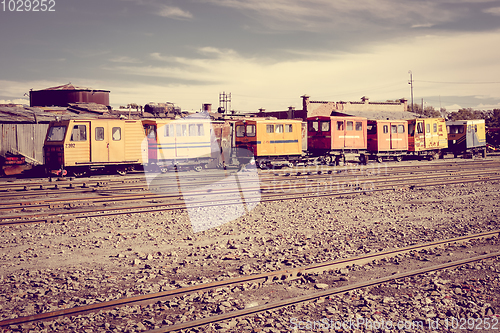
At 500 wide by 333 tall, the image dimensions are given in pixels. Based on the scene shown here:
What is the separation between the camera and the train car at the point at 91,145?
61.7 ft

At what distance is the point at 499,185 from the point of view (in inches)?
637

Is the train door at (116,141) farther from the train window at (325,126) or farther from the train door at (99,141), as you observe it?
the train window at (325,126)

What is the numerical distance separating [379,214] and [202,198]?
18.4 feet

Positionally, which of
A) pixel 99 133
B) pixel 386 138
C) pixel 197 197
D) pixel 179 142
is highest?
pixel 99 133

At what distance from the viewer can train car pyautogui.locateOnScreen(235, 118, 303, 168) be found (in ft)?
74.2

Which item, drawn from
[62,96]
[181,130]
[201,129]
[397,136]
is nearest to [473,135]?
[397,136]

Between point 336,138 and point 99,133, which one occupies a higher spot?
point 99,133

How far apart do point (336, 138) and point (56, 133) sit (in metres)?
16.0

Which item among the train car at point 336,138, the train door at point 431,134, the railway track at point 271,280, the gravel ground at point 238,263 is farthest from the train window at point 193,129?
the train door at point 431,134

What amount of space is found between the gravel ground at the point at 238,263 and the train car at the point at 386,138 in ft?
52.2

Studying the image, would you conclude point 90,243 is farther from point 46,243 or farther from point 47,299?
point 47,299

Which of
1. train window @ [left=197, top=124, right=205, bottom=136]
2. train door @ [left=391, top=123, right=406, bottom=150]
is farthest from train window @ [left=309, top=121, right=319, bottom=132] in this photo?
train window @ [left=197, top=124, right=205, bottom=136]

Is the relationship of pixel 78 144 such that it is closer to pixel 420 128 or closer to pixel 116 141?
pixel 116 141

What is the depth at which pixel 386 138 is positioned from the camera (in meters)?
27.9
